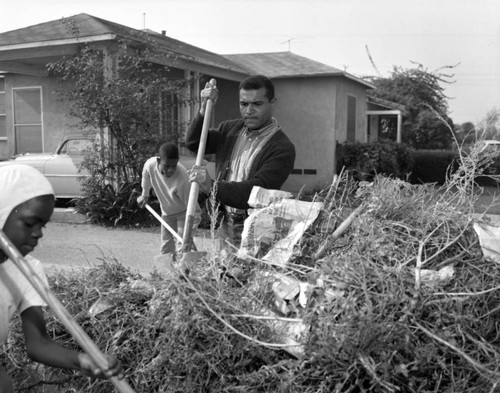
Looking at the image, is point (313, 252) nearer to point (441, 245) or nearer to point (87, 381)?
point (441, 245)

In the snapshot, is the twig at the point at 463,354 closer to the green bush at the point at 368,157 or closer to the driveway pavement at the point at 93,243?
the driveway pavement at the point at 93,243

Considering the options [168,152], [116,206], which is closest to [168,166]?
[168,152]

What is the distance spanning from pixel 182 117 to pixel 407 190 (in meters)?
Answer: 9.88

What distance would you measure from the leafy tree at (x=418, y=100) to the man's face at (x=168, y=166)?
22.7m

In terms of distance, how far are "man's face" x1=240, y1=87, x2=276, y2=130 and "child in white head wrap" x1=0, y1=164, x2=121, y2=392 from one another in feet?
4.90

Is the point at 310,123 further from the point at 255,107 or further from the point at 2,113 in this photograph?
the point at 255,107

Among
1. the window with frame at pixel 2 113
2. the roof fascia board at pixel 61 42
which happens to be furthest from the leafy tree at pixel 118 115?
the window with frame at pixel 2 113

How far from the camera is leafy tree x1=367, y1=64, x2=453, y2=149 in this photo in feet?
92.7

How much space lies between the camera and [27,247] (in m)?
1.79

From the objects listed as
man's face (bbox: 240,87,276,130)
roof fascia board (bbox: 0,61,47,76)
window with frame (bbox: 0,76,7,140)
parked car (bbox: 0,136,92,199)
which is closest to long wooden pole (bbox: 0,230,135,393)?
man's face (bbox: 240,87,276,130)

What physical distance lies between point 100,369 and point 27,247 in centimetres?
49

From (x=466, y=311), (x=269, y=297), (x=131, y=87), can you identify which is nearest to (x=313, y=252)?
(x=269, y=297)

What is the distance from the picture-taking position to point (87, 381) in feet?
7.63

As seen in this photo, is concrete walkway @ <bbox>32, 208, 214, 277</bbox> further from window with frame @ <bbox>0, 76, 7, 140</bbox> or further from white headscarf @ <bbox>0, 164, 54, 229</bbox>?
window with frame @ <bbox>0, 76, 7, 140</bbox>
